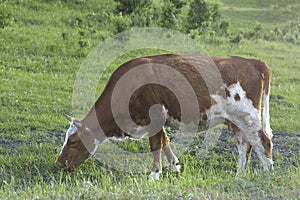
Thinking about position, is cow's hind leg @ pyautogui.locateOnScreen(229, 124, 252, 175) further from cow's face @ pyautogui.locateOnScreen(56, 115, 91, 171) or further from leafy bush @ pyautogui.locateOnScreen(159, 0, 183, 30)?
leafy bush @ pyautogui.locateOnScreen(159, 0, 183, 30)

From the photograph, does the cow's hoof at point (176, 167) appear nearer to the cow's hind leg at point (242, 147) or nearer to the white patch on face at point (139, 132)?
the white patch on face at point (139, 132)

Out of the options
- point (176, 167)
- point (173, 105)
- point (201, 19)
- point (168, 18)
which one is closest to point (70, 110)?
point (176, 167)

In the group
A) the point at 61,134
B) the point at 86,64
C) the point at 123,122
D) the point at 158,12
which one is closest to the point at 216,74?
the point at 123,122

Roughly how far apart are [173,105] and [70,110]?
4.14 metres

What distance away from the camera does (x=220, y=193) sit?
20.1ft

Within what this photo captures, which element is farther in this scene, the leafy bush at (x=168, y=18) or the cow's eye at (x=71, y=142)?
the leafy bush at (x=168, y=18)

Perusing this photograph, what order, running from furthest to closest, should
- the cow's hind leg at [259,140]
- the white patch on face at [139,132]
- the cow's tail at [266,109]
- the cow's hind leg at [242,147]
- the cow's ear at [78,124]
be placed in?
the cow's hind leg at [242,147], the cow's tail at [266,109], the cow's hind leg at [259,140], the white patch on face at [139,132], the cow's ear at [78,124]

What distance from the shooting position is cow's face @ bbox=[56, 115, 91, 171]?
317 inches

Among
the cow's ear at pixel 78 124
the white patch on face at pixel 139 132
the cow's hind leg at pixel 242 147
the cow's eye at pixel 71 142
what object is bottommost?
the cow's hind leg at pixel 242 147

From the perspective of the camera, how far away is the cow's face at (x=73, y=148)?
8062 millimetres

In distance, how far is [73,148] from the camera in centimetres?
812

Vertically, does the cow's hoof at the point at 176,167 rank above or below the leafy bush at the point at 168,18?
below

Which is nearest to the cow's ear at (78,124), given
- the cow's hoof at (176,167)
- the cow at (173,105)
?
the cow at (173,105)

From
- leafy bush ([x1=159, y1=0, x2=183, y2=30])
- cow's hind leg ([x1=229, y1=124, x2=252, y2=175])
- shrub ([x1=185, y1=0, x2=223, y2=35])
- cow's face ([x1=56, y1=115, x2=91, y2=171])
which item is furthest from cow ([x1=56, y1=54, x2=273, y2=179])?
shrub ([x1=185, y1=0, x2=223, y2=35])
